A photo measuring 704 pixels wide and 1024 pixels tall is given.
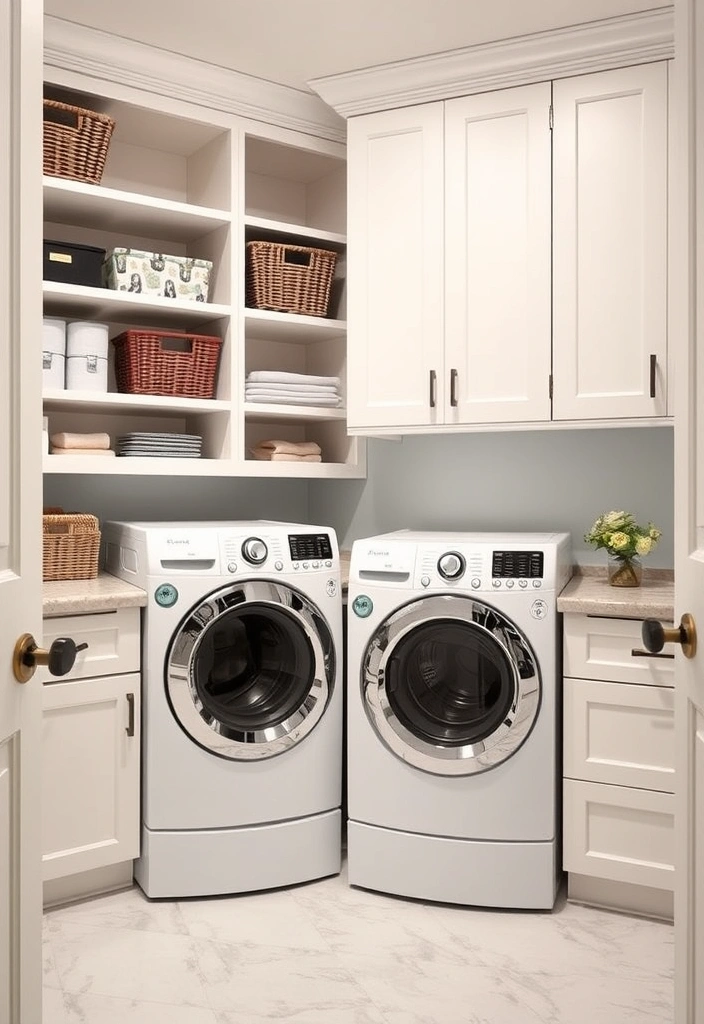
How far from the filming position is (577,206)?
8.94 feet

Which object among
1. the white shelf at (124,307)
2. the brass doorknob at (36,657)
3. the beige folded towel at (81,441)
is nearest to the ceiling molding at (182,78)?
the white shelf at (124,307)

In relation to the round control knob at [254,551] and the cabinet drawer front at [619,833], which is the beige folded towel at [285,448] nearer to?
the round control knob at [254,551]

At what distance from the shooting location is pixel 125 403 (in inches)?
113

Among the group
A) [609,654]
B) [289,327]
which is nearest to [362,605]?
[609,654]

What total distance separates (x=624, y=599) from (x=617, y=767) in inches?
18.3

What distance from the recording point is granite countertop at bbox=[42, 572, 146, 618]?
2.42 m

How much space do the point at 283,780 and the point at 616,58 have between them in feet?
7.65

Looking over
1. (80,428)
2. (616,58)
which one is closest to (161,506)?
(80,428)

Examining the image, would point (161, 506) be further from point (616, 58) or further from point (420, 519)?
point (616, 58)

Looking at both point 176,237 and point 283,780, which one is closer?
point 283,780

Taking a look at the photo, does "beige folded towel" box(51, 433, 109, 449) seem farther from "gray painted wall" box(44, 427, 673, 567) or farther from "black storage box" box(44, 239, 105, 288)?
"black storage box" box(44, 239, 105, 288)

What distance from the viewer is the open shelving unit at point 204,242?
2857 millimetres

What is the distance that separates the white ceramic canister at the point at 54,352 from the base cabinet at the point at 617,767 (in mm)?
1687

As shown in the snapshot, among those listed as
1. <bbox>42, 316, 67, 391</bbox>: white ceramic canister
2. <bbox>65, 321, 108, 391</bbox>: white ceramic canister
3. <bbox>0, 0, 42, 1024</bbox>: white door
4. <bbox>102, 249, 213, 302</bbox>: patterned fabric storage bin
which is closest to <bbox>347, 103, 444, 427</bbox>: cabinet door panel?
<bbox>102, 249, 213, 302</bbox>: patterned fabric storage bin
